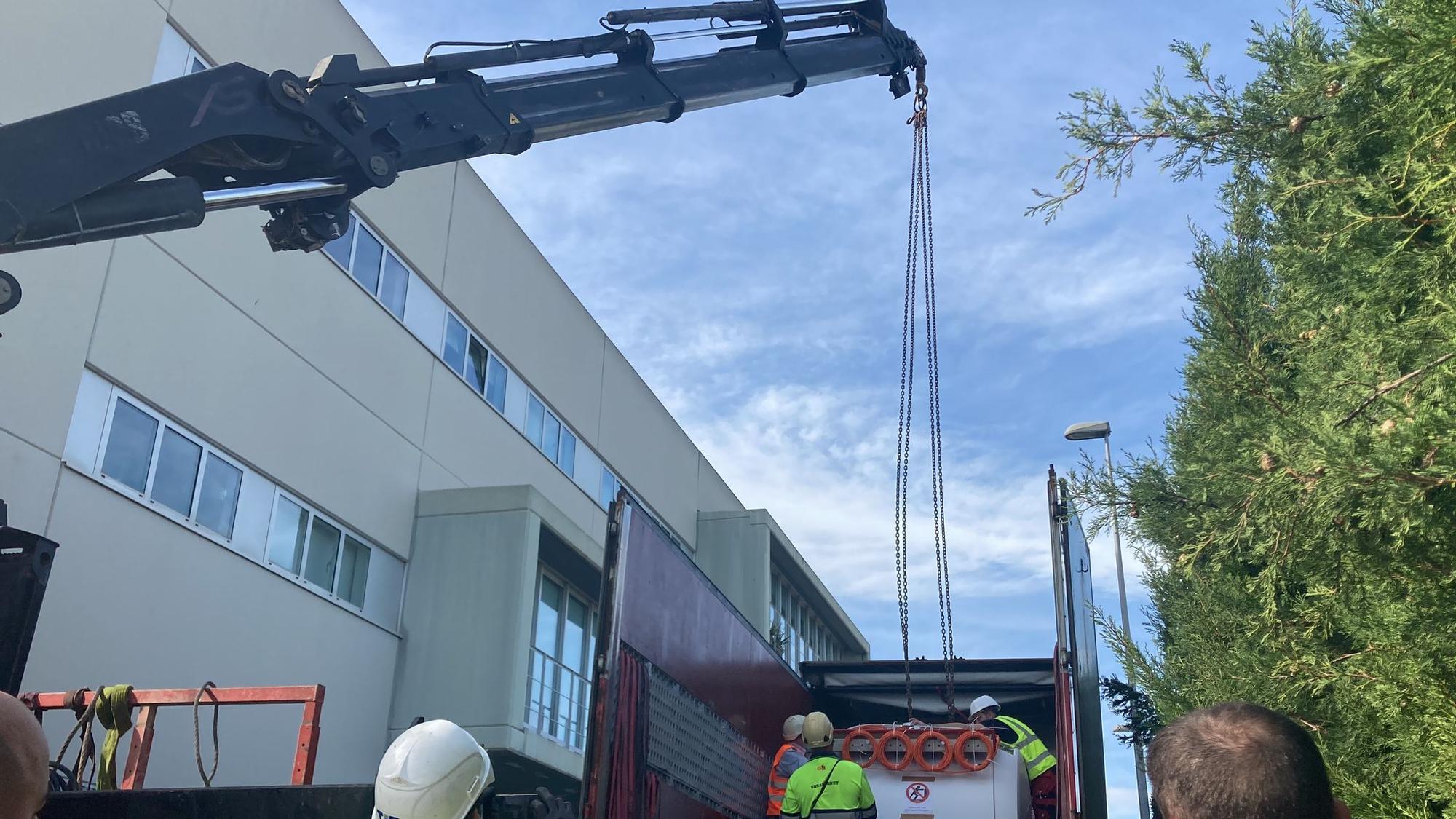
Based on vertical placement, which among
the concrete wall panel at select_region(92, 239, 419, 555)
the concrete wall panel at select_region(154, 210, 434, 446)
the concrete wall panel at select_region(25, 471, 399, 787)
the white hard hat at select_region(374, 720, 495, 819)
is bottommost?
the white hard hat at select_region(374, 720, 495, 819)

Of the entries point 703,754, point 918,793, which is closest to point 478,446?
point 918,793

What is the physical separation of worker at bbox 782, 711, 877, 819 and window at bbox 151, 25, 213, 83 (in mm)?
8616

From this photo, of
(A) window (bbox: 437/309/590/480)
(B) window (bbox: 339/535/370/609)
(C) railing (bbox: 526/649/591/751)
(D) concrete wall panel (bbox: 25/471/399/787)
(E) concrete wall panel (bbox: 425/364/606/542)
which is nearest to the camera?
(D) concrete wall panel (bbox: 25/471/399/787)

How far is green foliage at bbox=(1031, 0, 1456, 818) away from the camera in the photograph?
517cm

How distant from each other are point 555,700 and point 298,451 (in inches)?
214

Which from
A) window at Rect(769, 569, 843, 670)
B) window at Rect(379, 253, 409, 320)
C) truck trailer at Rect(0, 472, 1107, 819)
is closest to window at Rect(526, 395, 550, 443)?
window at Rect(379, 253, 409, 320)

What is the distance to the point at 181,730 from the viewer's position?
10758 mm

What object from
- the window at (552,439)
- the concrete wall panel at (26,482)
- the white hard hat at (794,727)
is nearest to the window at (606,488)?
the window at (552,439)

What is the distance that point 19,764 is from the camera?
1889 mm

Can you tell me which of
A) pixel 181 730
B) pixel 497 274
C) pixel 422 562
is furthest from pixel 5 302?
pixel 497 274

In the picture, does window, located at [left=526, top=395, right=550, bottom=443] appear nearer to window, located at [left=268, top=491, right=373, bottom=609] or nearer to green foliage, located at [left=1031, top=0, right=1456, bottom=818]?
window, located at [left=268, top=491, right=373, bottom=609]

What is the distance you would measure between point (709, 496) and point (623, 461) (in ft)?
17.2

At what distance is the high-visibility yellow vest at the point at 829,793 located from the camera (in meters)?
6.78

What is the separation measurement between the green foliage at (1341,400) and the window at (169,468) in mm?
8088
